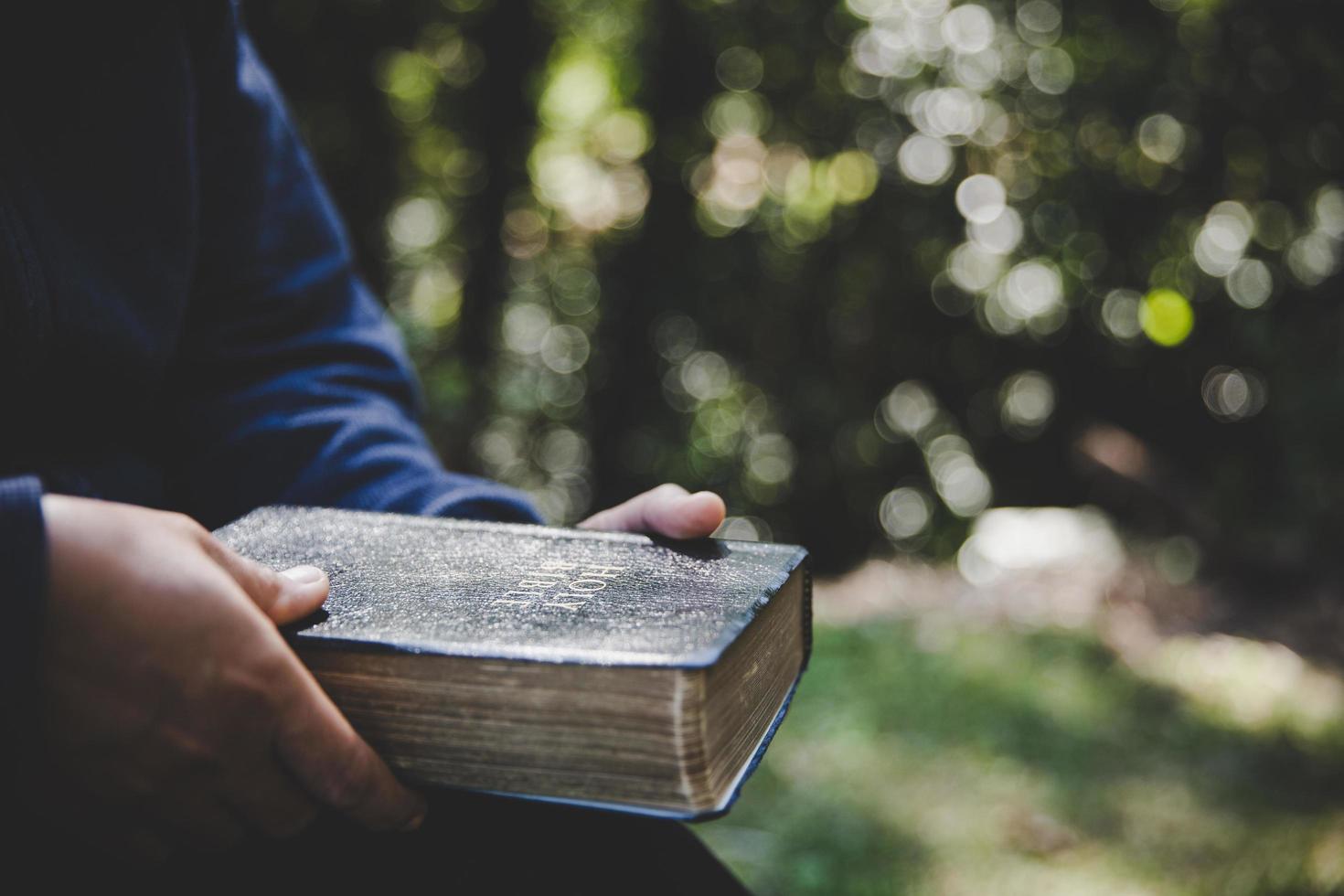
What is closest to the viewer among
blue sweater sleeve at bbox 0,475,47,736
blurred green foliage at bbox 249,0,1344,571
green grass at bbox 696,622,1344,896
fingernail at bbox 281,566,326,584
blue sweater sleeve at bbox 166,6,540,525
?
blue sweater sleeve at bbox 0,475,47,736

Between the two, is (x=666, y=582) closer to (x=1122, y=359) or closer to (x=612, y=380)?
(x=1122, y=359)

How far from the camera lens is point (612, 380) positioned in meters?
6.58

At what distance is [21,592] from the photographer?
57 centimetres

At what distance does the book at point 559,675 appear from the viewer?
0.66 meters

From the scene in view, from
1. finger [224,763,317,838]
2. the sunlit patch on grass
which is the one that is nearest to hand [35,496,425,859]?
finger [224,763,317,838]

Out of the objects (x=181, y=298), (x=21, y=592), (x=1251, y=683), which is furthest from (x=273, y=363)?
(x=1251, y=683)

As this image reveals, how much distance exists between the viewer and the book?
0.66 meters

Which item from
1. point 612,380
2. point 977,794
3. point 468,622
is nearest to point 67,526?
point 468,622

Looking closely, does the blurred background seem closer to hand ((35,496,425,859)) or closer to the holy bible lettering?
the holy bible lettering

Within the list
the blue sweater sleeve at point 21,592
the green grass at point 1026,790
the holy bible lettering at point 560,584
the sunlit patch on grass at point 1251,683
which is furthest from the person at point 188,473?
the sunlit patch on grass at point 1251,683

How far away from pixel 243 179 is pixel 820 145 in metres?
4.71

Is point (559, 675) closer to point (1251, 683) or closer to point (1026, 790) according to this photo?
point (1026, 790)

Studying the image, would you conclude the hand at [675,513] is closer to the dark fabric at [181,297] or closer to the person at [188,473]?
the person at [188,473]

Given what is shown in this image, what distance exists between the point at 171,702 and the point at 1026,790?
2.22 meters
